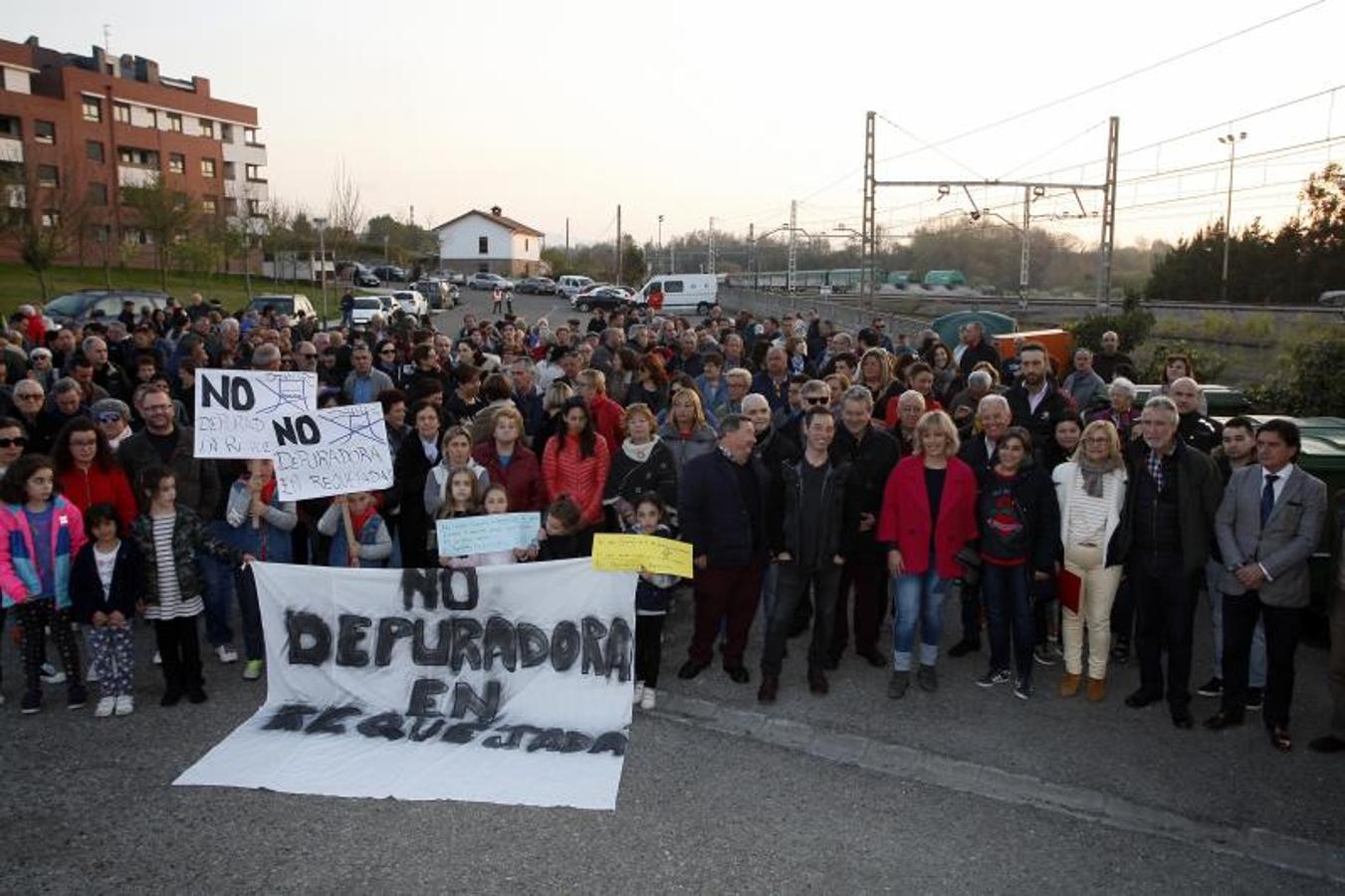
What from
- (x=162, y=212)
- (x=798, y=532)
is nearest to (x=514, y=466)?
(x=798, y=532)

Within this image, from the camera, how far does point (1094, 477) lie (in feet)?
21.9

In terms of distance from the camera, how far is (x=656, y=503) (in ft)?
21.8

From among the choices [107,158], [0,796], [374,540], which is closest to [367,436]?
[374,540]

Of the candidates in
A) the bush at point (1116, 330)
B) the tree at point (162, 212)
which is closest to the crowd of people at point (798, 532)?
the bush at point (1116, 330)

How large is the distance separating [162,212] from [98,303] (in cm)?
2294

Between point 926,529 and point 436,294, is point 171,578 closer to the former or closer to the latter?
point 926,529

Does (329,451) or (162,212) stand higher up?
(162,212)

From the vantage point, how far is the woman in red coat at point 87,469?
7031 millimetres

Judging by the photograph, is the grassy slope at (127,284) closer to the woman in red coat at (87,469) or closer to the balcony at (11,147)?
the balcony at (11,147)

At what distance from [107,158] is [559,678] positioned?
238 feet

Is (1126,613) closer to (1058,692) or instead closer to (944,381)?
(1058,692)

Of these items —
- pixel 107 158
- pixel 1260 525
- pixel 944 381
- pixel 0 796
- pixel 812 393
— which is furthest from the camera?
pixel 107 158

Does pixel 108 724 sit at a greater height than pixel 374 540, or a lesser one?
lesser

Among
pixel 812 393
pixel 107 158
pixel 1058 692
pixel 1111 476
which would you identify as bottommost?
pixel 1058 692
